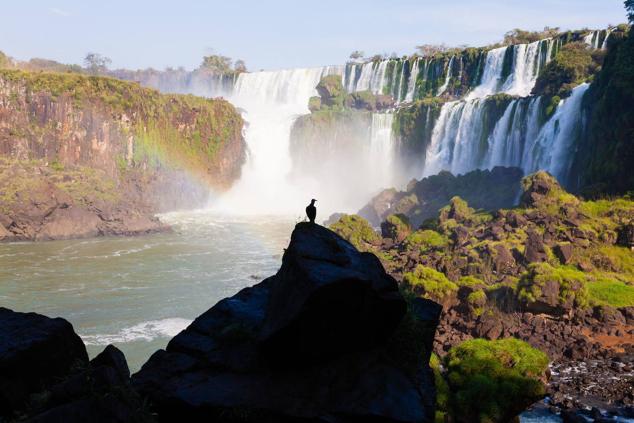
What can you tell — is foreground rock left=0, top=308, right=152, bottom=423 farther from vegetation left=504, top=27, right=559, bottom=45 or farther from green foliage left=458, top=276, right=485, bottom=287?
vegetation left=504, top=27, right=559, bottom=45

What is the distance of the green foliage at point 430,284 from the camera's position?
88.6 ft

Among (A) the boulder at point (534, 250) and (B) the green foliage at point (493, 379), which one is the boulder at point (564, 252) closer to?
(A) the boulder at point (534, 250)

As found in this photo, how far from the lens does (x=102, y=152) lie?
62.5 metres

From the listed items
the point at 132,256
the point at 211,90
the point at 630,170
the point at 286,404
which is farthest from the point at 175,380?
the point at 211,90

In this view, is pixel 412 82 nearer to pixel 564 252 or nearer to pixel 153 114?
pixel 153 114

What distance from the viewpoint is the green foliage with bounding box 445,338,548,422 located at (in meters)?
16.1

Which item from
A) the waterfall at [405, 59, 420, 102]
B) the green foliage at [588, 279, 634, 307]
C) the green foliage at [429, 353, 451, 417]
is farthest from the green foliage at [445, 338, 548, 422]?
the waterfall at [405, 59, 420, 102]

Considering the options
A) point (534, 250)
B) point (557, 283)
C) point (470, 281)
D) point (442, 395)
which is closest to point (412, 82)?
point (534, 250)

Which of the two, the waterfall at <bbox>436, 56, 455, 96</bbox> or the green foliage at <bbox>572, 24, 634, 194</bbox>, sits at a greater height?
the waterfall at <bbox>436, 56, 455, 96</bbox>

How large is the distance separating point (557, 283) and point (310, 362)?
75.7ft

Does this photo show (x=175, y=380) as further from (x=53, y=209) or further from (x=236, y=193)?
(x=236, y=193)

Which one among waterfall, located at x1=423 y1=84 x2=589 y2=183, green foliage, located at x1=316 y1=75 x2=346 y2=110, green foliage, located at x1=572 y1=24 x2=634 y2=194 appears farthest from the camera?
green foliage, located at x1=316 y1=75 x2=346 y2=110

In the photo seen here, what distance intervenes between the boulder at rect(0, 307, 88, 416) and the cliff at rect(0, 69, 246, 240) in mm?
42245

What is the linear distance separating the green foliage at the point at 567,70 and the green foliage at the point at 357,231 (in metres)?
22.8
